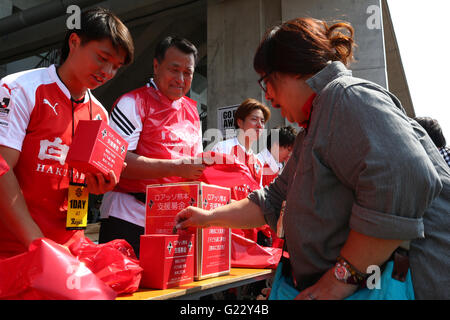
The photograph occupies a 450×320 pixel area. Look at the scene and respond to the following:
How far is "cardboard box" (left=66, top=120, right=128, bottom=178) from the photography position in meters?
1.13

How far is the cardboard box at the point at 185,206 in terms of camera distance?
4.79 feet

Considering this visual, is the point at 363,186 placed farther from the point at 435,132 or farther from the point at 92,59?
the point at 435,132

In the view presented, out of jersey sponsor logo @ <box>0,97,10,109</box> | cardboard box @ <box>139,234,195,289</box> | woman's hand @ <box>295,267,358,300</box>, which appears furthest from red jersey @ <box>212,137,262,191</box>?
woman's hand @ <box>295,267,358,300</box>

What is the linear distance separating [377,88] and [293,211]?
0.38 metres

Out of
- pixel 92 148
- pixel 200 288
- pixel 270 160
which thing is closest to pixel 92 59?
pixel 92 148

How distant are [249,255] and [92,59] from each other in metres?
1.33

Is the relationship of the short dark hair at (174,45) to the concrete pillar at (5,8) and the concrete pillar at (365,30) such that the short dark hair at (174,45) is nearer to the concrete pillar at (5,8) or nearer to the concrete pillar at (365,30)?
the concrete pillar at (365,30)

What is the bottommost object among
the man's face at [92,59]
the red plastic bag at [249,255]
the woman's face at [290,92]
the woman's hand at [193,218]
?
the red plastic bag at [249,255]

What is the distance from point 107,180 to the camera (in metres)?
1.29

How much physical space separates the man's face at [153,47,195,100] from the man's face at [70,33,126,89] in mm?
536

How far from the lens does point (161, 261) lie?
1.21m

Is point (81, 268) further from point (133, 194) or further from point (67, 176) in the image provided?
point (133, 194)

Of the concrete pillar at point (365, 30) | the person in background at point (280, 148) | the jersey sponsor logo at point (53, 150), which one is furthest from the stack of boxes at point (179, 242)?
the concrete pillar at point (365, 30)

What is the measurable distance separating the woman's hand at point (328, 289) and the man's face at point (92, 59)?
3.87 feet
